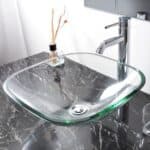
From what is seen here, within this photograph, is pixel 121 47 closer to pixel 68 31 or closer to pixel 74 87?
pixel 74 87

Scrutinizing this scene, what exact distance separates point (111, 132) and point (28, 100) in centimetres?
35

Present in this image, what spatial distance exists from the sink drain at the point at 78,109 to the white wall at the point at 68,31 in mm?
360

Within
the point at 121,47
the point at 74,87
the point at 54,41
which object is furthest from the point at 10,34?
the point at 121,47

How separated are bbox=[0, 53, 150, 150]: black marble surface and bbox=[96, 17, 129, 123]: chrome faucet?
0.03 m

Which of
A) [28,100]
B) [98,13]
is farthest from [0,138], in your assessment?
[98,13]

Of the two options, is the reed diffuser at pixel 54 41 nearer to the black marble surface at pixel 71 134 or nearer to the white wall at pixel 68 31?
the white wall at pixel 68 31

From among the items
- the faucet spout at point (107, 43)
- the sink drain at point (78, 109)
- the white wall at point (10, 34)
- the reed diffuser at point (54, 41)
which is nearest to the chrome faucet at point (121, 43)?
the faucet spout at point (107, 43)

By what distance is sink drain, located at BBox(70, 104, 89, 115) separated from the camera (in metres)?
1.01

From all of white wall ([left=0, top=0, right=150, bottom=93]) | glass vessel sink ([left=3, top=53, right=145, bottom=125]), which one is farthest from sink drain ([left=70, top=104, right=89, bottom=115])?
white wall ([left=0, top=0, right=150, bottom=93])

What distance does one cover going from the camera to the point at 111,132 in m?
1.03

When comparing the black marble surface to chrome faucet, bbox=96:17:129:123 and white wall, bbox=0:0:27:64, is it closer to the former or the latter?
chrome faucet, bbox=96:17:129:123

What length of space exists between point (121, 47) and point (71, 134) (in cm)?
41

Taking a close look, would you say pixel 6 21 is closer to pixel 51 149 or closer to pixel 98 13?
pixel 98 13

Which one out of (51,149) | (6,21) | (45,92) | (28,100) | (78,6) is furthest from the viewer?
(6,21)
